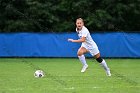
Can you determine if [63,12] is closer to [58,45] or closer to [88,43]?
[58,45]

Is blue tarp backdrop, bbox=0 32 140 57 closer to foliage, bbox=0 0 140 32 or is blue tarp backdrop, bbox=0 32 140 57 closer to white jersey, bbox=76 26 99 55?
foliage, bbox=0 0 140 32

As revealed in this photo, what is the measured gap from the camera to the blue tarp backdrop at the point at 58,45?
27.3 meters

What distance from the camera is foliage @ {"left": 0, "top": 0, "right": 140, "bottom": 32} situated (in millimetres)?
31594

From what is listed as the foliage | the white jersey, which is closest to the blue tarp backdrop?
the foliage

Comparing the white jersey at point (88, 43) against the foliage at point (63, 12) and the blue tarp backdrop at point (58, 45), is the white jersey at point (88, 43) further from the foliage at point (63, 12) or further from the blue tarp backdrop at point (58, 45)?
the foliage at point (63, 12)

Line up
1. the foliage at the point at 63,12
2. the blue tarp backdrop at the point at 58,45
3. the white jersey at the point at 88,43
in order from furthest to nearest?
the foliage at the point at 63,12 → the blue tarp backdrop at the point at 58,45 → the white jersey at the point at 88,43

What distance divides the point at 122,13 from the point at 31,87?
2103 cm

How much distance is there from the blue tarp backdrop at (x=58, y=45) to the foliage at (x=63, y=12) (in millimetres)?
3657

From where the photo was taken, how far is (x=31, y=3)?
31641mm

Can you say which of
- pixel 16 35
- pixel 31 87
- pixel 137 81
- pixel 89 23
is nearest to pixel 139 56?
pixel 89 23

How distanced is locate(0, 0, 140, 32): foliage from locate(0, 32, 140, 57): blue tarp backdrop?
366 centimetres

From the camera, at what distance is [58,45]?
27.4 meters

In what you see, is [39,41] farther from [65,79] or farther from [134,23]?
[65,79]

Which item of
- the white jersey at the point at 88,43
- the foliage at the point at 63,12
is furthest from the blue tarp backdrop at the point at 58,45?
the white jersey at the point at 88,43
